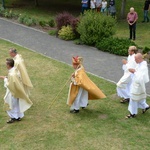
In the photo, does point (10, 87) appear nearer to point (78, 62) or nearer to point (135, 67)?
point (78, 62)

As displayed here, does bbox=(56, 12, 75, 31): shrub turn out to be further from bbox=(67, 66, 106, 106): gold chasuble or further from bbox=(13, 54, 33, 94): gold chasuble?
bbox=(67, 66, 106, 106): gold chasuble

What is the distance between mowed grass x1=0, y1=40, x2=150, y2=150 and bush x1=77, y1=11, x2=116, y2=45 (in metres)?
5.77

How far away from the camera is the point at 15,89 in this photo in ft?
28.4

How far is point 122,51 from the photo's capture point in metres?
15.3

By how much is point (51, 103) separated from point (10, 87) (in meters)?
2.05

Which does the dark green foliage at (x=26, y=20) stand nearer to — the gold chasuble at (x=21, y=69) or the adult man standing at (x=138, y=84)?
the gold chasuble at (x=21, y=69)

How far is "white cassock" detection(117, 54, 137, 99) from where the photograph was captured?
9695 mm

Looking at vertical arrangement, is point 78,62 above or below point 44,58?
above

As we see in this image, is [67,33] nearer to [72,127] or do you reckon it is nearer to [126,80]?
[126,80]

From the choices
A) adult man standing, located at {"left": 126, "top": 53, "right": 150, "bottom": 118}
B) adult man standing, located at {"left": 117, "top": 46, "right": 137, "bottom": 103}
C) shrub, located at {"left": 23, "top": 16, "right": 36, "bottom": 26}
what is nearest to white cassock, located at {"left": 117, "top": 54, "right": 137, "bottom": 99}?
adult man standing, located at {"left": 117, "top": 46, "right": 137, "bottom": 103}

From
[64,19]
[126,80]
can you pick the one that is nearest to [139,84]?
[126,80]

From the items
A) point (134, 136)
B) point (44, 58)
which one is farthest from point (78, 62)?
point (44, 58)

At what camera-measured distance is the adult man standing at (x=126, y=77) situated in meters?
9.70

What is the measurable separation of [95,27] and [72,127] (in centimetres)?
888
